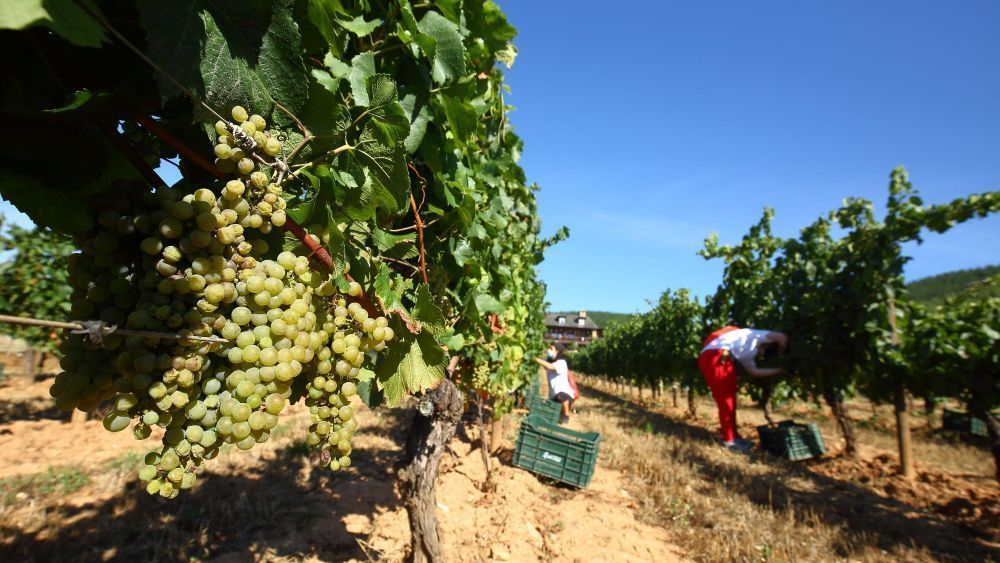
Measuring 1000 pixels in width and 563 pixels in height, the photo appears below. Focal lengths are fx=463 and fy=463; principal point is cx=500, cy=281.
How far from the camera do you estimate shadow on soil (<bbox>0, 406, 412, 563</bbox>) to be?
147 inches

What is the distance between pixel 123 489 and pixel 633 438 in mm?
8440

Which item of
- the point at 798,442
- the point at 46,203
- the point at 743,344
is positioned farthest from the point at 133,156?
the point at 798,442

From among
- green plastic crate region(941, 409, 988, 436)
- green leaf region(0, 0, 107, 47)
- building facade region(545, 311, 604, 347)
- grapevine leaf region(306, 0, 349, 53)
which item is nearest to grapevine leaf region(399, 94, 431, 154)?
grapevine leaf region(306, 0, 349, 53)

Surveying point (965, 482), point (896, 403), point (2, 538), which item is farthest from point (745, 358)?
point (2, 538)

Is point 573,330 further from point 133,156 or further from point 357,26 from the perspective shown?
point 133,156

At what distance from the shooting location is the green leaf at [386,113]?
135 cm

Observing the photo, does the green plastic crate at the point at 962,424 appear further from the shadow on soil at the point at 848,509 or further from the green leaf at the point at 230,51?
the green leaf at the point at 230,51

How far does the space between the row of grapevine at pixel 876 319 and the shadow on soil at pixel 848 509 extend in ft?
4.90

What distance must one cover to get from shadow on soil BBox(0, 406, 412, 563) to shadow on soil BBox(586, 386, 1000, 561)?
204 inches

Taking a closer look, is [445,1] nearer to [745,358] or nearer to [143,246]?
[143,246]

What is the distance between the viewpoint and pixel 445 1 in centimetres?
197

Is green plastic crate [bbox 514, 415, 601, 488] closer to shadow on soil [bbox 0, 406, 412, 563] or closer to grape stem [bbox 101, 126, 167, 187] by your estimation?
shadow on soil [bbox 0, 406, 412, 563]

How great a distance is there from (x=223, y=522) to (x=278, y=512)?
485 mm

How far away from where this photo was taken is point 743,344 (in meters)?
10.4
